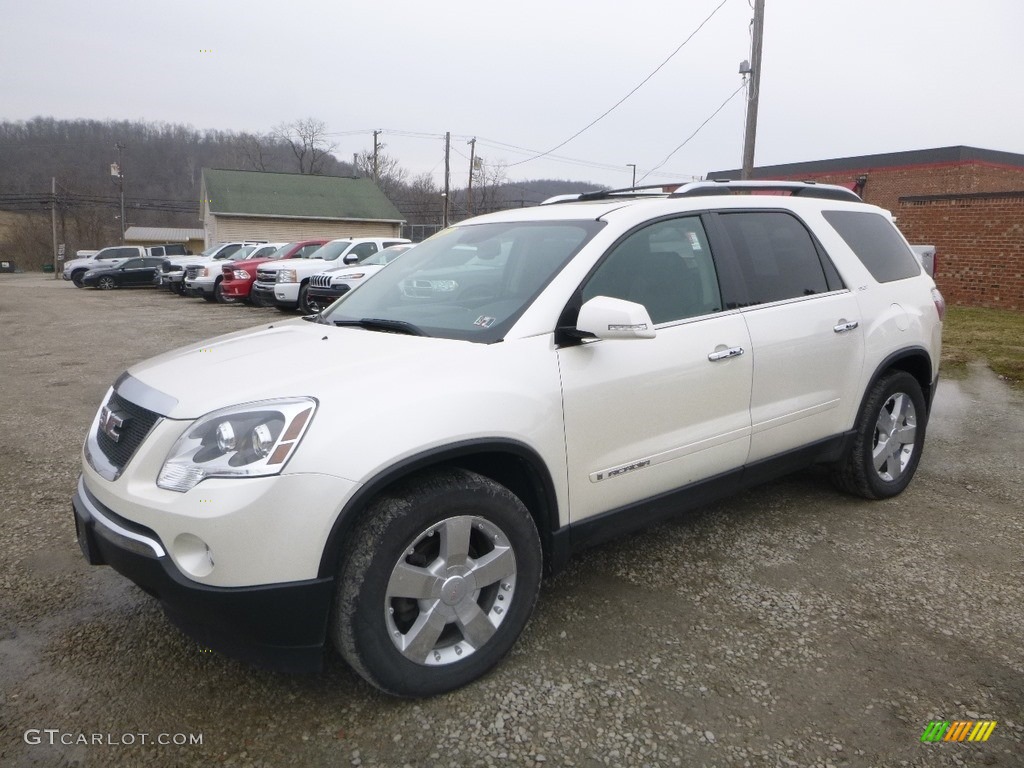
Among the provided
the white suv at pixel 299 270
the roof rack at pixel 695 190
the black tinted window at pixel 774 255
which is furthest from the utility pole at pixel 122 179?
the black tinted window at pixel 774 255

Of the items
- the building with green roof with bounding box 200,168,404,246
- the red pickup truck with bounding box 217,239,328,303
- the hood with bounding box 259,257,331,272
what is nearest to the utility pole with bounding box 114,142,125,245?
the building with green roof with bounding box 200,168,404,246

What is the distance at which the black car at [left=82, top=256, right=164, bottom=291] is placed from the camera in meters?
28.6

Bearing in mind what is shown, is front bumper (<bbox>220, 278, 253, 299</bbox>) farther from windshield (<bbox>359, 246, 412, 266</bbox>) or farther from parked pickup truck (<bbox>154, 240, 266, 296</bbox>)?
parked pickup truck (<bbox>154, 240, 266, 296</bbox>)

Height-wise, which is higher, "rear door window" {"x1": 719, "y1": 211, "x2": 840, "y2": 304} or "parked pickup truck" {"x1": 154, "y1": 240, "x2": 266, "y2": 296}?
"rear door window" {"x1": 719, "y1": 211, "x2": 840, "y2": 304}

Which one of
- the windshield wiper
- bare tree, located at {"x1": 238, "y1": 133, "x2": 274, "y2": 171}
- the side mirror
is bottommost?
the windshield wiper

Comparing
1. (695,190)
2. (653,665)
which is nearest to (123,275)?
(695,190)

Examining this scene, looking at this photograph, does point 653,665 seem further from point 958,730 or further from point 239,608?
point 239,608

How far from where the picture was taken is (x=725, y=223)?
12.0 feet

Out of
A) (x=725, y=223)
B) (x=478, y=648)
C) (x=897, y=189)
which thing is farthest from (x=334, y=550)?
(x=897, y=189)

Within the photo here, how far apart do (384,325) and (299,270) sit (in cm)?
1361

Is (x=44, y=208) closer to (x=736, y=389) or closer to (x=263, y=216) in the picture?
(x=263, y=216)

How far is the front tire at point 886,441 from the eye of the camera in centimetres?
422

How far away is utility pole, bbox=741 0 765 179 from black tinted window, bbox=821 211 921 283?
→ 11.1 metres

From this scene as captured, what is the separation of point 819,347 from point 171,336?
38.0ft
